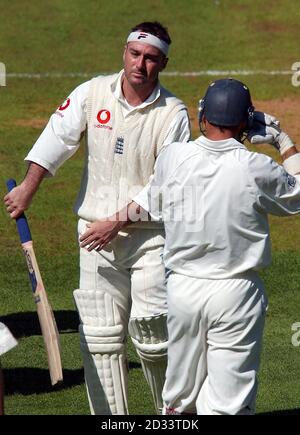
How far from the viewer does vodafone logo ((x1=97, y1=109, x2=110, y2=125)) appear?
8203 mm

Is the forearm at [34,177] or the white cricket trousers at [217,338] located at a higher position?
the forearm at [34,177]

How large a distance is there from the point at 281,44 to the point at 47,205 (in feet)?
24.3

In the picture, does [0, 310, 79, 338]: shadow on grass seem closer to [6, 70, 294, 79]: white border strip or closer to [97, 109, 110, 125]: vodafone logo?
[97, 109, 110, 125]: vodafone logo

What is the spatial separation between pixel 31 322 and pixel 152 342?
10.5ft

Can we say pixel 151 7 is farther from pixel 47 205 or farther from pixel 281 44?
pixel 47 205

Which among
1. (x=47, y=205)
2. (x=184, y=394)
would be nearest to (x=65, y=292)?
(x=47, y=205)

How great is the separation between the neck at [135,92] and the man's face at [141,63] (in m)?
0.04

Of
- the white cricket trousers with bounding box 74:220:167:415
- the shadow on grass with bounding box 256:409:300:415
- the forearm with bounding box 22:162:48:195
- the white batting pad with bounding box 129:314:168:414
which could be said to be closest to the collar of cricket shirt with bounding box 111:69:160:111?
the forearm with bounding box 22:162:48:195

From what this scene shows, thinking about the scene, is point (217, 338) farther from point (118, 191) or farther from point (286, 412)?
point (286, 412)

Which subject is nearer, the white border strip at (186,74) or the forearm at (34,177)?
the forearm at (34,177)

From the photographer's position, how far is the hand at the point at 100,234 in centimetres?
800

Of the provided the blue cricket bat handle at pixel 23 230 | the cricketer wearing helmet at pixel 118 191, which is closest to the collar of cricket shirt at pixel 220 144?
the cricketer wearing helmet at pixel 118 191

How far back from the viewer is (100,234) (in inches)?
315

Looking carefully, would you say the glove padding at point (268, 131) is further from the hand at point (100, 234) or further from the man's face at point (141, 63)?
the hand at point (100, 234)
